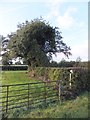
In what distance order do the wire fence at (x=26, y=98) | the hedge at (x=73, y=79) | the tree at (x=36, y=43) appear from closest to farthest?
the wire fence at (x=26, y=98), the hedge at (x=73, y=79), the tree at (x=36, y=43)

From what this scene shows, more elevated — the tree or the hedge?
the tree

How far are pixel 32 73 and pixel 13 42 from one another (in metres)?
6.30

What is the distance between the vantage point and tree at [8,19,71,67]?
102 feet

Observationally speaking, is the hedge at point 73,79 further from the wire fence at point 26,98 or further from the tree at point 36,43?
the tree at point 36,43

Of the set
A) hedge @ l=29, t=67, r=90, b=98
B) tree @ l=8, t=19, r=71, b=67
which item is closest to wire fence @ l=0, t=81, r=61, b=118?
hedge @ l=29, t=67, r=90, b=98

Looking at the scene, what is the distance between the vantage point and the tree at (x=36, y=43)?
3112cm

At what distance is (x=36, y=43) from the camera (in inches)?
1238

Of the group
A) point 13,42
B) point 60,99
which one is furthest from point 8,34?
point 60,99

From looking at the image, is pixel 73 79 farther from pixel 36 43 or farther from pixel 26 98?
pixel 36 43

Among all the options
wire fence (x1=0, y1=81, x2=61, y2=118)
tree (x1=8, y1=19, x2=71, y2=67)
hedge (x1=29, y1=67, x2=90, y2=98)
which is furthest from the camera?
tree (x1=8, y1=19, x2=71, y2=67)

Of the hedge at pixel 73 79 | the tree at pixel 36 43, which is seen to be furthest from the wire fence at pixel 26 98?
the tree at pixel 36 43

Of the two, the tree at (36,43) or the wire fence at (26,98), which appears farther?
the tree at (36,43)

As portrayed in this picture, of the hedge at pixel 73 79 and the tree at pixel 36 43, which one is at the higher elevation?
the tree at pixel 36 43

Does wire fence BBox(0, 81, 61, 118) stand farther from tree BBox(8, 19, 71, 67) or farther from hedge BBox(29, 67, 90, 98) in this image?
tree BBox(8, 19, 71, 67)
